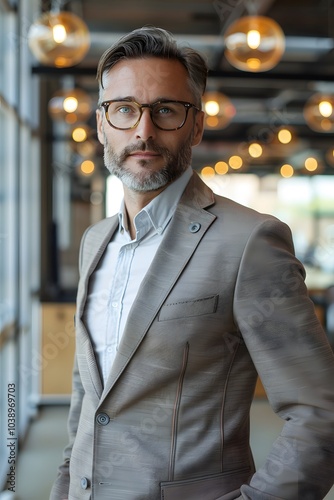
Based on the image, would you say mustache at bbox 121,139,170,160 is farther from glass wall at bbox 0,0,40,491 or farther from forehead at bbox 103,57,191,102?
glass wall at bbox 0,0,40,491

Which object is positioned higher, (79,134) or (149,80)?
(149,80)

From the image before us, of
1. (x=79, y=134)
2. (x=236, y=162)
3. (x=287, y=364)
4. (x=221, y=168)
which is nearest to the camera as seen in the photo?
(x=287, y=364)

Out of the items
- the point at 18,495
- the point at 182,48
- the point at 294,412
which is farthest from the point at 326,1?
the point at 294,412

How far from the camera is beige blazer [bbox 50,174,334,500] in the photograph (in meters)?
1.12

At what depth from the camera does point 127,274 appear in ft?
4.47

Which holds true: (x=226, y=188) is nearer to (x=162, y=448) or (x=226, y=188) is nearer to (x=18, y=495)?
(x=18, y=495)

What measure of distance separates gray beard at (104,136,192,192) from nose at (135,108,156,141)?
1cm

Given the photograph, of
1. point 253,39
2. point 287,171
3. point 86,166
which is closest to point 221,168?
point 287,171

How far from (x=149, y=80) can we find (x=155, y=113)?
0.07 meters

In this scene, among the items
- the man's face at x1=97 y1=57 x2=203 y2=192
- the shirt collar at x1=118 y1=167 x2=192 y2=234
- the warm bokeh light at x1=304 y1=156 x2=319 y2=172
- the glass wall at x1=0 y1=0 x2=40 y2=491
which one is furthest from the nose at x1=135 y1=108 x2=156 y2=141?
the warm bokeh light at x1=304 y1=156 x2=319 y2=172

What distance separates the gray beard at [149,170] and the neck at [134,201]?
41 mm

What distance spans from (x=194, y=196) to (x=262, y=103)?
33.6 feet

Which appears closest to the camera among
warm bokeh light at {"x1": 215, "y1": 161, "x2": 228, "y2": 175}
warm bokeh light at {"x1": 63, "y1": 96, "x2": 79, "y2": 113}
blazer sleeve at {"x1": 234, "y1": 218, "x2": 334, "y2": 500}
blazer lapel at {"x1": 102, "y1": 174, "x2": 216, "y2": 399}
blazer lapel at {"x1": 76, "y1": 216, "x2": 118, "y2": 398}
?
blazer sleeve at {"x1": 234, "y1": 218, "x2": 334, "y2": 500}

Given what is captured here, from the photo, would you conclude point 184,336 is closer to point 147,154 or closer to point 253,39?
point 147,154
